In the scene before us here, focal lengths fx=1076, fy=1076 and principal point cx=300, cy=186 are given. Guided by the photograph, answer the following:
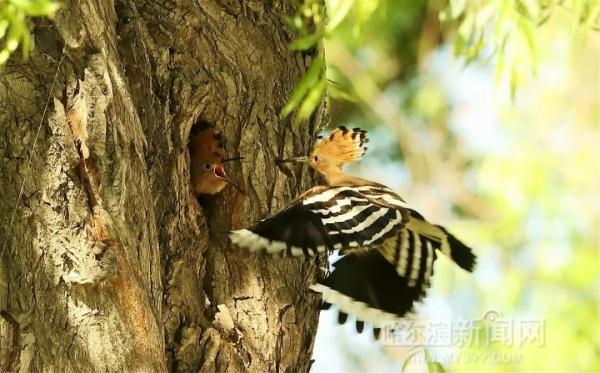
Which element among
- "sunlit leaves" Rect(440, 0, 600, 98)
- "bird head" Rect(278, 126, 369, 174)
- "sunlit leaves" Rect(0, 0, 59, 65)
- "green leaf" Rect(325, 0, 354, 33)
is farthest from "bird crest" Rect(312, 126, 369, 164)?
"sunlit leaves" Rect(0, 0, 59, 65)

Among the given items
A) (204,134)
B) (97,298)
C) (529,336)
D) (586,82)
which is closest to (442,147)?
(586,82)

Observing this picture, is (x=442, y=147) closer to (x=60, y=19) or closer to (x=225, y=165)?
(x=225, y=165)

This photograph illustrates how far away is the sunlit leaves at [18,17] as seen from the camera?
2346mm

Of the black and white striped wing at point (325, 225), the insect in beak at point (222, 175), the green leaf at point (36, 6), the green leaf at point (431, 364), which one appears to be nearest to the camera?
the green leaf at point (36, 6)

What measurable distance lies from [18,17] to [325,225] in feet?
3.37

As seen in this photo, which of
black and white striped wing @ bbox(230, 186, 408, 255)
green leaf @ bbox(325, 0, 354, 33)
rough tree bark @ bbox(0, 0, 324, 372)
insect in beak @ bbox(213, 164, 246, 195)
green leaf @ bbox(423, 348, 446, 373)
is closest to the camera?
rough tree bark @ bbox(0, 0, 324, 372)

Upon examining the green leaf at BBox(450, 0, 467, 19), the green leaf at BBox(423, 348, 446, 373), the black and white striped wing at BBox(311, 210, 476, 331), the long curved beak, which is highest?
the green leaf at BBox(450, 0, 467, 19)

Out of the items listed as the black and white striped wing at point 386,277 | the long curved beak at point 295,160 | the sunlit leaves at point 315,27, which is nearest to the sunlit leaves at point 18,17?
the sunlit leaves at point 315,27

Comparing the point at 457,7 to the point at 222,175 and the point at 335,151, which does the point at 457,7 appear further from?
the point at 222,175

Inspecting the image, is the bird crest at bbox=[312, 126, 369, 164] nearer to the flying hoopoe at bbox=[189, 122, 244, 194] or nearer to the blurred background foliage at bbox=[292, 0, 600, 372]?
the flying hoopoe at bbox=[189, 122, 244, 194]

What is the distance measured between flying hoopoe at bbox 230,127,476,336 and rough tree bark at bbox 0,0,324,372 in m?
0.11

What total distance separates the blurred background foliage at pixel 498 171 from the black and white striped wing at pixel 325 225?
1.87m

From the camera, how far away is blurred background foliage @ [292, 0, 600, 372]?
6078 millimetres

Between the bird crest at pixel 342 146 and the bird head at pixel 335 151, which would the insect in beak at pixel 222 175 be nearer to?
the bird head at pixel 335 151
